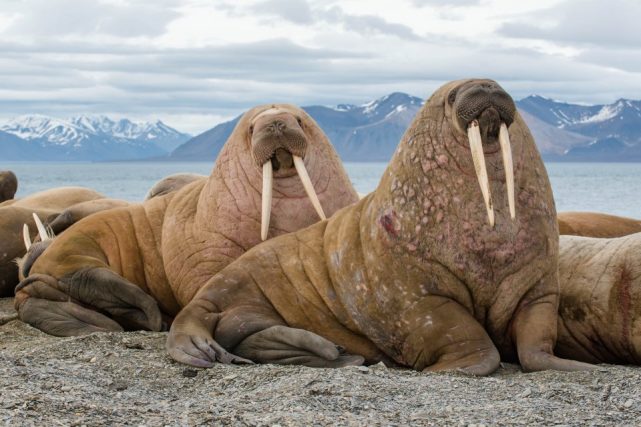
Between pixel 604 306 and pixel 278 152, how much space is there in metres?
2.21

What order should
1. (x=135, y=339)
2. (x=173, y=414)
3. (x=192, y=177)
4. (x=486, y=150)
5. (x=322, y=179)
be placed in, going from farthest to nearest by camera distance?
(x=192, y=177) → (x=322, y=179) → (x=135, y=339) → (x=486, y=150) → (x=173, y=414)

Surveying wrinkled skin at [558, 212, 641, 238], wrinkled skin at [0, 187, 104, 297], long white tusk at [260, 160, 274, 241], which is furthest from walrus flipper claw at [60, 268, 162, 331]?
wrinkled skin at [558, 212, 641, 238]

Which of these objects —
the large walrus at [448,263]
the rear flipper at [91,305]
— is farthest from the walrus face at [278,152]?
the rear flipper at [91,305]

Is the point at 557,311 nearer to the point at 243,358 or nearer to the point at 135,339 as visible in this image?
the point at 243,358

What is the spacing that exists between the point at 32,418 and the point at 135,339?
2.30 meters

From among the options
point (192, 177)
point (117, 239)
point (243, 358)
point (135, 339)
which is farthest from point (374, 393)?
point (192, 177)

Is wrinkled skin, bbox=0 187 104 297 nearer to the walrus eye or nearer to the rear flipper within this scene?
the rear flipper

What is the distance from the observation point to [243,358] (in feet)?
18.9

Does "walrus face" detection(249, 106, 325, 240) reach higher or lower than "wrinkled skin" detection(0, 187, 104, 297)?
higher

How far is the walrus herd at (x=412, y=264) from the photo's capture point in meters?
5.47

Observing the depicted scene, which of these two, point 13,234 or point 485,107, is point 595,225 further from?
point 13,234

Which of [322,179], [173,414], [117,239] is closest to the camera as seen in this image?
[173,414]

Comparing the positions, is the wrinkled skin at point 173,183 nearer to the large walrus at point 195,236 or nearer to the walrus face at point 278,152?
the large walrus at point 195,236

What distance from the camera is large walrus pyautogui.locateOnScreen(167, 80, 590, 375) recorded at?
5406 mm
